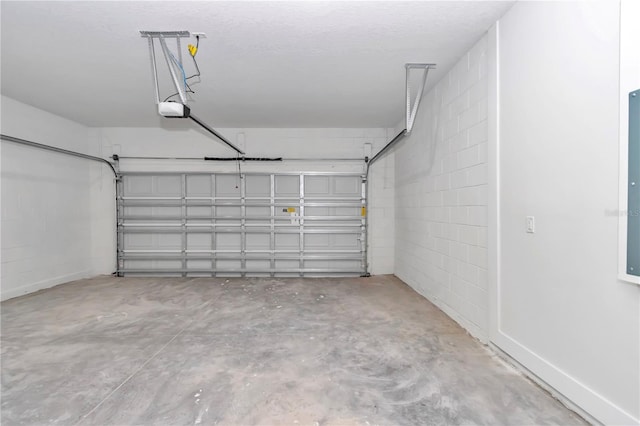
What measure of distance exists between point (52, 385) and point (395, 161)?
16.6ft

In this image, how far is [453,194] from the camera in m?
3.11

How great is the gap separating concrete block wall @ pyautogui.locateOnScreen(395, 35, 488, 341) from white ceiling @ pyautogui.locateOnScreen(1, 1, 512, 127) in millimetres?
346

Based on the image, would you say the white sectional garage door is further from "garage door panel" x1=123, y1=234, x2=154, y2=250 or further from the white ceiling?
the white ceiling

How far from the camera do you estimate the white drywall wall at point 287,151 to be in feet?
17.8

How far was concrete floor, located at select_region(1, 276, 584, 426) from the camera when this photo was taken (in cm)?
172

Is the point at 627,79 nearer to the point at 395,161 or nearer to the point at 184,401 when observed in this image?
the point at 184,401

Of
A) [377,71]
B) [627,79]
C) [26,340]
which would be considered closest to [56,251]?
[26,340]

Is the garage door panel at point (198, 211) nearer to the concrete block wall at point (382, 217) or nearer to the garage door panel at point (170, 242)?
the garage door panel at point (170, 242)

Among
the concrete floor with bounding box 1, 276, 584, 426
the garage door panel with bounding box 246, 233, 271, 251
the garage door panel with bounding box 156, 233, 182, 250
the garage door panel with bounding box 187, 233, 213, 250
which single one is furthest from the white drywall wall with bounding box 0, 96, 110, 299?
the garage door panel with bounding box 246, 233, 271, 251

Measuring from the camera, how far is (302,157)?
17.8 feet

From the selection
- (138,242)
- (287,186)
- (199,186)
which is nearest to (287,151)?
(287,186)

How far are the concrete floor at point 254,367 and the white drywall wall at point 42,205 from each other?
0.96 m

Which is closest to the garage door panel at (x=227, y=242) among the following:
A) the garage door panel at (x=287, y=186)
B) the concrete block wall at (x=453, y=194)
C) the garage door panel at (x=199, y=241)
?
the garage door panel at (x=199, y=241)

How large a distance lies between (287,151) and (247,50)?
2718 millimetres
